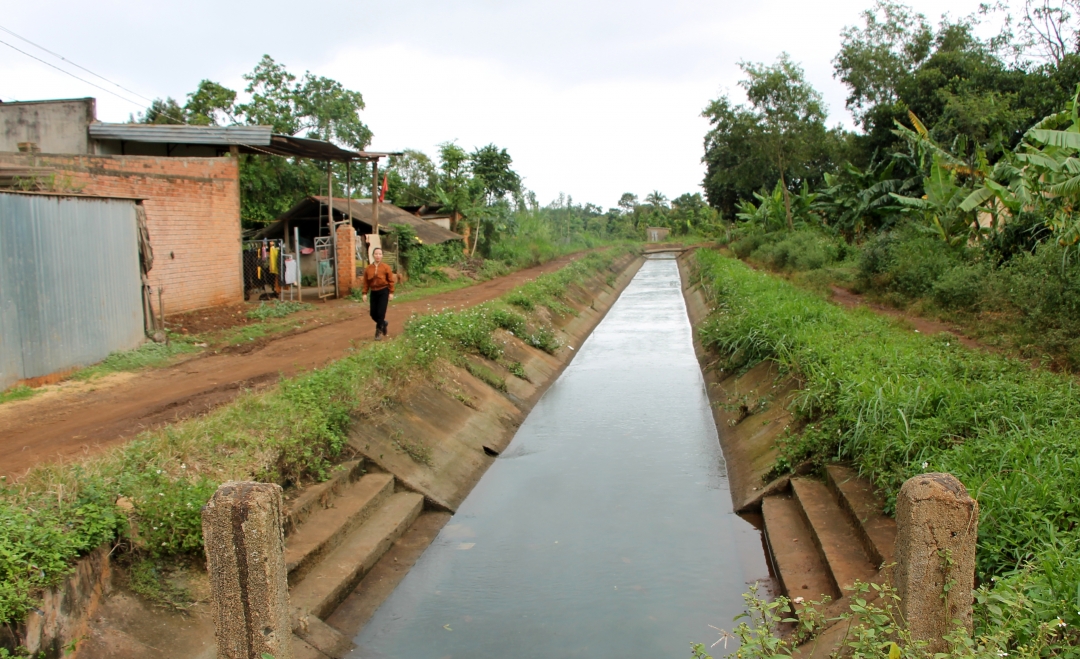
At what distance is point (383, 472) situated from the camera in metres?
7.68

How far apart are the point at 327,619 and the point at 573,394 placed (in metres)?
7.92

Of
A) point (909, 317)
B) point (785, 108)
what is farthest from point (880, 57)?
point (909, 317)

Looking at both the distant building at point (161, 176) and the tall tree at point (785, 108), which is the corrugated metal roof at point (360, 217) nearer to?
the distant building at point (161, 176)

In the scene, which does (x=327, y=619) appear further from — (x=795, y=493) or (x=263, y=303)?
(x=263, y=303)

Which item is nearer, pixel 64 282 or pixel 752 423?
pixel 752 423

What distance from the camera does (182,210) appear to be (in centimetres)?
1545

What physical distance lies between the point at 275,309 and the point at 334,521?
1105 cm

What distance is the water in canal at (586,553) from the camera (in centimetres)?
559

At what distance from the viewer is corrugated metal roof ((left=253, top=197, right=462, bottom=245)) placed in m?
23.2

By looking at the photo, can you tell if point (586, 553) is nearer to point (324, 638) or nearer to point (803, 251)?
point (324, 638)

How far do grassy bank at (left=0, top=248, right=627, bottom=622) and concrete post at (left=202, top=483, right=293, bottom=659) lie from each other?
96 cm

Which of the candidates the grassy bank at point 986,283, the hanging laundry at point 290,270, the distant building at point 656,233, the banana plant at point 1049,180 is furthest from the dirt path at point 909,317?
the distant building at point 656,233

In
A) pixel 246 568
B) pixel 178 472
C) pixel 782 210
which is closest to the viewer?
pixel 246 568

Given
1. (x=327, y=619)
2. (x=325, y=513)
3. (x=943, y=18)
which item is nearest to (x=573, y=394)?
(x=325, y=513)
